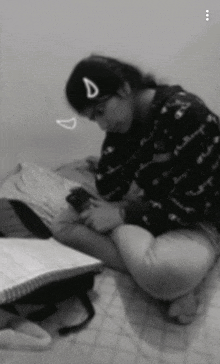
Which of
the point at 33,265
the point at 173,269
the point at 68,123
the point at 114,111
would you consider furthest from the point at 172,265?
the point at 68,123

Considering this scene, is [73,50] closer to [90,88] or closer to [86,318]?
[90,88]

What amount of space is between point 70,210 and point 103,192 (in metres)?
0.15

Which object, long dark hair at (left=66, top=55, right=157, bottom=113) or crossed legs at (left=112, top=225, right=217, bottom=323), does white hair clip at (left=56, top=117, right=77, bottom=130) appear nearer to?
long dark hair at (left=66, top=55, right=157, bottom=113)

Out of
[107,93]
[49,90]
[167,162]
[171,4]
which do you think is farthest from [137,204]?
[171,4]

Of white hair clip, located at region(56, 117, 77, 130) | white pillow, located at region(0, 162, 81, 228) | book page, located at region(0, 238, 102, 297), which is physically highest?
book page, located at region(0, 238, 102, 297)

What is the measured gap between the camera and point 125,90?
3.29 feet

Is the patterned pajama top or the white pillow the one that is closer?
the patterned pajama top

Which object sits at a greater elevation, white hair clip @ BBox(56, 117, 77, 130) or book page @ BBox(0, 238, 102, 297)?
book page @ BBox(0, 238, 102, 297)

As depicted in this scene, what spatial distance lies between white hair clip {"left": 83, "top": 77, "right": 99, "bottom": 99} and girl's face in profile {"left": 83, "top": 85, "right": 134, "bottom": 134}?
3 cm

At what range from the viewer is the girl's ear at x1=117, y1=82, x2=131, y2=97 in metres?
0.99

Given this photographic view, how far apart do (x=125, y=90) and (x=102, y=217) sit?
309mm

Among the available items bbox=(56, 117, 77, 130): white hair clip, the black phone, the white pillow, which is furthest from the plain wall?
the black phone

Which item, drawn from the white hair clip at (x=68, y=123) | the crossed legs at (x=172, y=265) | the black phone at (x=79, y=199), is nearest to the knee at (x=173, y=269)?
the crossed legs at (x=172, y=265)

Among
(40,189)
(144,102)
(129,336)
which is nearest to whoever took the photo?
(129,336)
